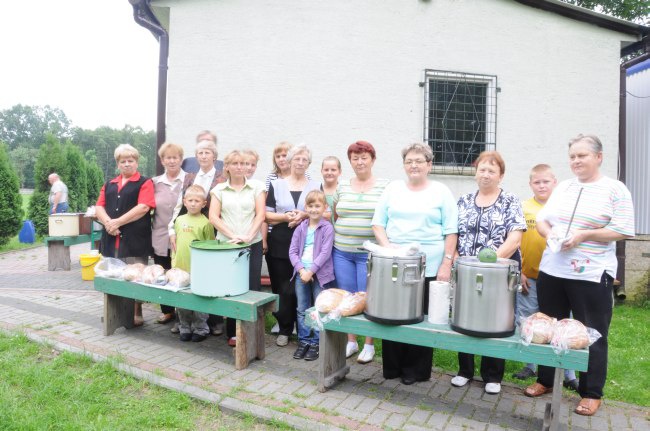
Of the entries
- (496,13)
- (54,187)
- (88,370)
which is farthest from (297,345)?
(54,187)

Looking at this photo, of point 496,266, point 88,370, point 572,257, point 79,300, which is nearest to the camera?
point 496,266

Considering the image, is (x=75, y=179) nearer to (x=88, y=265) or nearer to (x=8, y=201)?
(x=8, y=201)

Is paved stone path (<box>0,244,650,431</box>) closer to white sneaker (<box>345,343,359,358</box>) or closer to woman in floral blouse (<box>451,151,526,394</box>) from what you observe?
white sneaker (<box>345,343,359,358</box>)

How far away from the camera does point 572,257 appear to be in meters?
3.32

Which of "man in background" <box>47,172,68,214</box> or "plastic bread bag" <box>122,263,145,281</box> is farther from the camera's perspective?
"man in background" <box>47,172,68,214</box>

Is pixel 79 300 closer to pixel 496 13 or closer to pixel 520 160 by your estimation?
pixel 520 160

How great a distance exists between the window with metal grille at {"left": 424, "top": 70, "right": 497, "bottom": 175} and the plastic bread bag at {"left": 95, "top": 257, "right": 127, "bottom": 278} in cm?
453

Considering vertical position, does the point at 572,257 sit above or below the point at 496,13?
below

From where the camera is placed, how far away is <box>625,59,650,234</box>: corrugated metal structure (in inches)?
313

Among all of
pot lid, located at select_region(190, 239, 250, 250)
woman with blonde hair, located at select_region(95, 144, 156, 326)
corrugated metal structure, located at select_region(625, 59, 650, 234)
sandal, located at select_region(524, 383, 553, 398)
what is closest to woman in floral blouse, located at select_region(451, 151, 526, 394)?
sandal, located at select_region(524, 383, 553, 398)

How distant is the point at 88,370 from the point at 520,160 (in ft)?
20.5

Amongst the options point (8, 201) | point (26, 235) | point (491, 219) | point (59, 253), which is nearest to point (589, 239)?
point (491, 219)

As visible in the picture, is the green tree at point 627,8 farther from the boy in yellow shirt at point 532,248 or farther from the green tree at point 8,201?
the green tree at point 8,201

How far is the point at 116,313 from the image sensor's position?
197 inches
